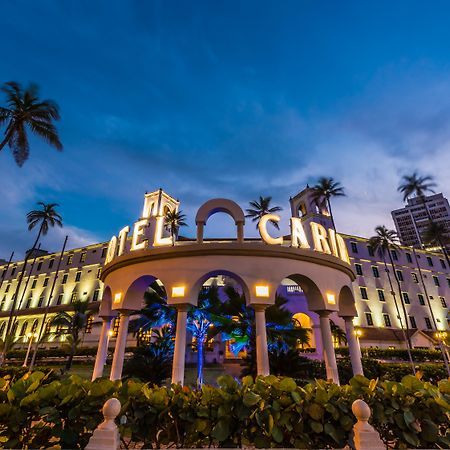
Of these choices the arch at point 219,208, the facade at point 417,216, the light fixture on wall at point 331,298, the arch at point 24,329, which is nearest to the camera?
the arch at point 219,208

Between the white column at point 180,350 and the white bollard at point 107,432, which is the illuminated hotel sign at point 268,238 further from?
the white bollard at point 107,432

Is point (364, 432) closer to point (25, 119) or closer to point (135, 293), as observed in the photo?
point (135, 293)

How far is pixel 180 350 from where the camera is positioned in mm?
11406

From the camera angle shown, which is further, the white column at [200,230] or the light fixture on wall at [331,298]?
the light fixture on wall at [331,298]

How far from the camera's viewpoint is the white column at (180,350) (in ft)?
35.7

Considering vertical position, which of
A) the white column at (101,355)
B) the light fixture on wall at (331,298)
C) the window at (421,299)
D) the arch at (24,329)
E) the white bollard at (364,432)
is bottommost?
the white bollard at (364,432)

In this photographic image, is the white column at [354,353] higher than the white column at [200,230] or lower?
lower

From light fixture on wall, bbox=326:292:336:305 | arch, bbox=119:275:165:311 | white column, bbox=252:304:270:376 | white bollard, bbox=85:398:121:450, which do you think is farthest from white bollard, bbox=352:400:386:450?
arch, bbox=119:275:165:311

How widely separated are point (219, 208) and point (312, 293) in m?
6.10

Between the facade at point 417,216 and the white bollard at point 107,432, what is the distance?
16518 centimetres

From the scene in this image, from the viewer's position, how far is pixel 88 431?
557 centimetres

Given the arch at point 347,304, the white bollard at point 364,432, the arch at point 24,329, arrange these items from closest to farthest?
the white bollard at point 364,432, the arch at point 347,304, the arch at point 24,329

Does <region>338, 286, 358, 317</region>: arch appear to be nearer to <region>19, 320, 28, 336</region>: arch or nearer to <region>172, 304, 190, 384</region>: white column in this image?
<region>172, 304, 190, 384</region>: white column

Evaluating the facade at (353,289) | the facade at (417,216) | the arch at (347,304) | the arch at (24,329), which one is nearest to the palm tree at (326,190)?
the facade at (353,289)
